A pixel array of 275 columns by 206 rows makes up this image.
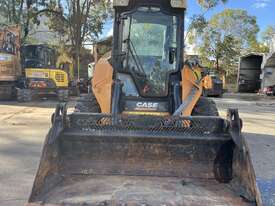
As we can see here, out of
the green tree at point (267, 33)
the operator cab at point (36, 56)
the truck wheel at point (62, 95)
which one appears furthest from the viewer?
the green tree at point (267, 33)

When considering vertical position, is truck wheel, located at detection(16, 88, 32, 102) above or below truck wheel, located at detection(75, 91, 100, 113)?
below

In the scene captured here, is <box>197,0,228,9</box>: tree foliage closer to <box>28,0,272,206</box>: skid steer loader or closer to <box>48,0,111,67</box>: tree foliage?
<box>48,0,111,67</box>: tree foliage

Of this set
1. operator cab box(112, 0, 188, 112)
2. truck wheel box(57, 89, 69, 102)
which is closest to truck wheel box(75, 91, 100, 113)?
operator cab box(112, 0, 188, 112)

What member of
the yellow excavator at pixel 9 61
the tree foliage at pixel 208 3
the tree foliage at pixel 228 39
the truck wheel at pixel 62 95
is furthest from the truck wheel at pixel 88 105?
the tree foliage at pixel 228 39

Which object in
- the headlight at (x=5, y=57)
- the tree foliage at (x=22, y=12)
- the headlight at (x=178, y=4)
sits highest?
the tree foliage at (x=22, y=12)

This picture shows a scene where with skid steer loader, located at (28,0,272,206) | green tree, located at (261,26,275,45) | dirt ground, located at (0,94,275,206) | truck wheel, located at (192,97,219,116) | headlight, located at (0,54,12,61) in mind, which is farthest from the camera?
green tree, located at (261,26,275,45)

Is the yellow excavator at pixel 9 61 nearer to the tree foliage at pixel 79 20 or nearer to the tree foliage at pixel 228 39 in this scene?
the tree foliage at pixel 79 20

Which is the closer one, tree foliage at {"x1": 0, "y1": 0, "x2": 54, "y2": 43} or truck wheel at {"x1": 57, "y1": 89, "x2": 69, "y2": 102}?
truck wheel at {"x1": 57, "y1": 89, "x2": 69, "y2": 102}

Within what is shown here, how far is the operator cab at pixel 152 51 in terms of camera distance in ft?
23.7

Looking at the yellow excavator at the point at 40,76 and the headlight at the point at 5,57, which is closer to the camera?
the headlight at the point at 5,57

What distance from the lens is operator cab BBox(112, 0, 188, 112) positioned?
7.22 m

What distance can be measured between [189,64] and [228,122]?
2507 mm

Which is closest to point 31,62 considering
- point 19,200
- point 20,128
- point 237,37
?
point 20,128

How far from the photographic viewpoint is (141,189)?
15.9 ft
